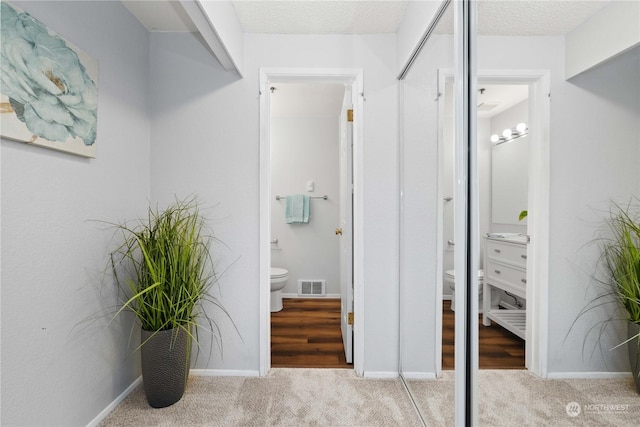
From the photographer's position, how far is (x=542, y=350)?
0.84 meters

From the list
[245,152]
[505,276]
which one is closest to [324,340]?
[245,152]

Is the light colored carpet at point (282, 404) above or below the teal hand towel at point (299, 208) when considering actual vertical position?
below

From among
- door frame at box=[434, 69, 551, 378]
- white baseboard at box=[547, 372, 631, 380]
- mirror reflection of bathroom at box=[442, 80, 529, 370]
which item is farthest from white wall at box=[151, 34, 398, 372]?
white baseboard at box=[547, 372, 631, 380]

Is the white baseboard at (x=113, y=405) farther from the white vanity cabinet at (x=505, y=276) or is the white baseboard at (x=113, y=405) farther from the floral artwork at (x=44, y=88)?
the white vanity cabinet at (x=505, y=276)

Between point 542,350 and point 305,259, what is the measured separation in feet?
11.6

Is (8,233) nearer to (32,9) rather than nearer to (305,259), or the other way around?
(32,9)

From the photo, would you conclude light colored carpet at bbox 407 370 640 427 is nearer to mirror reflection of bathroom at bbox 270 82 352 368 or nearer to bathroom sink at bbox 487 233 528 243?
bathroom sink at bbox 487 233 528 243

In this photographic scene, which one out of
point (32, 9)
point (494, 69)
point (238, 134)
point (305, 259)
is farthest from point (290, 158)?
point (494, 69)

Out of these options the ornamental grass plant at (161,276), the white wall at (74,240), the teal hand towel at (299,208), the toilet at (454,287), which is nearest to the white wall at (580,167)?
the toilet at (454,287)

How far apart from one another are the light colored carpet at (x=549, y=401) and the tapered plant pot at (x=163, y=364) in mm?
1412

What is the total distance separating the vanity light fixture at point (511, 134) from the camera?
0.91 m

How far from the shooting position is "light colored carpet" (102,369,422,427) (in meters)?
1.78

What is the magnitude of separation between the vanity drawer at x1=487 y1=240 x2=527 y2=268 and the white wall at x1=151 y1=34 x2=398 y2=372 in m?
1.11

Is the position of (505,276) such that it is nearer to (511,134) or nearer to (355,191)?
(511,134)
